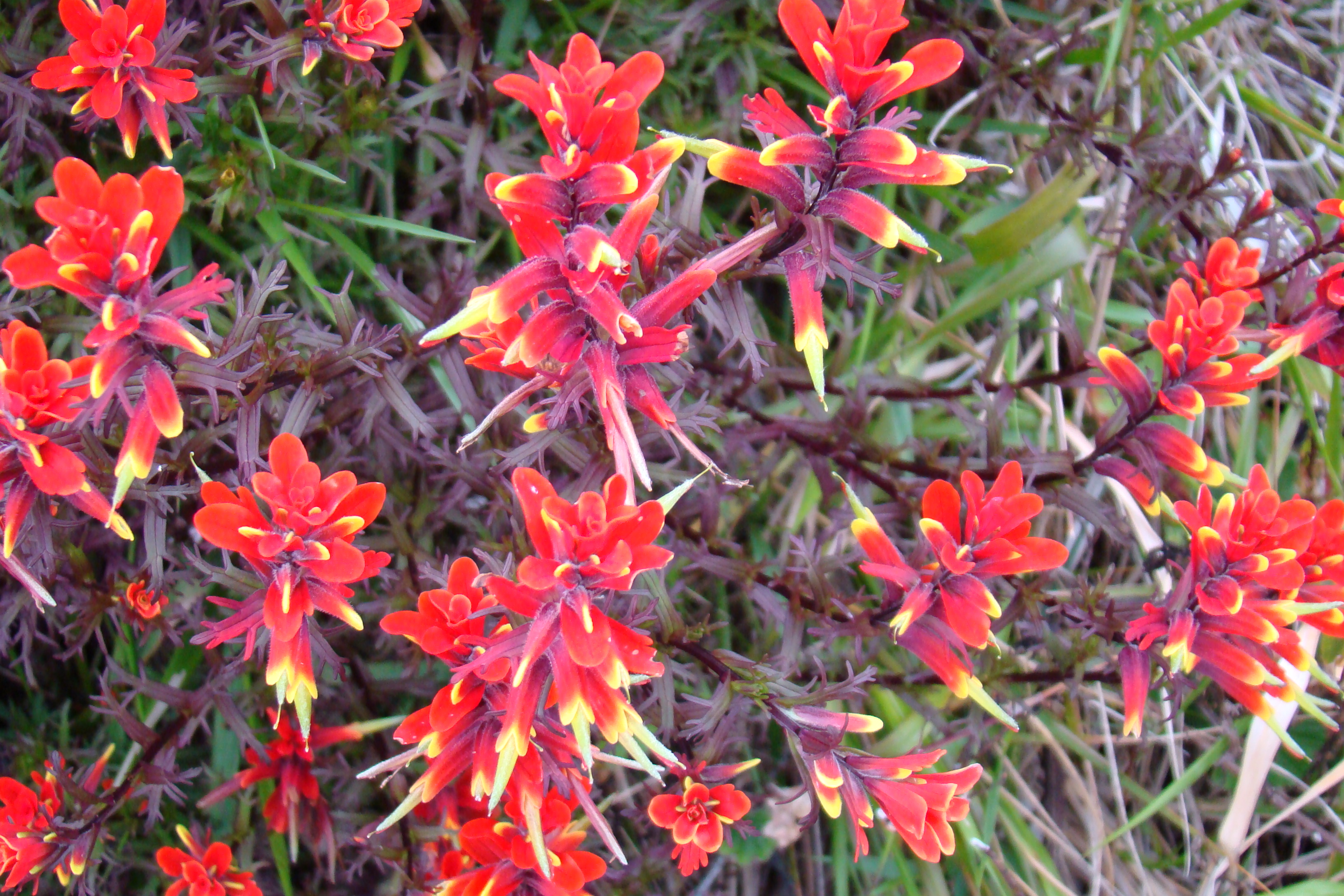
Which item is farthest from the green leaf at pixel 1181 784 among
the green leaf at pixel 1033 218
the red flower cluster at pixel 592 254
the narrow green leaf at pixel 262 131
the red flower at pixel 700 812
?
the narrow green leaf at pixel 262 131

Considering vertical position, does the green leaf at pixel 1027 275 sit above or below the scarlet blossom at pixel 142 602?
above

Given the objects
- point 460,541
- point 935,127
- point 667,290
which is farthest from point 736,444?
point 935,127

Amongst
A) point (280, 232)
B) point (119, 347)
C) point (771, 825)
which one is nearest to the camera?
point (119, 347)

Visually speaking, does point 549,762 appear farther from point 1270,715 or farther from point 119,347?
point 1270,715

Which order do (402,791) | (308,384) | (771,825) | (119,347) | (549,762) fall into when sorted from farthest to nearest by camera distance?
(771,825) < (402,791) < (308,384) < (549,762) < (119,347)

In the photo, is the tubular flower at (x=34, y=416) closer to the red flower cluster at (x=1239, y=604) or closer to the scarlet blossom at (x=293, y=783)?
the scarlet blossom at (x=293, y=783)

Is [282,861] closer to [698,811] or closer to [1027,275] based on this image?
[698,811]
